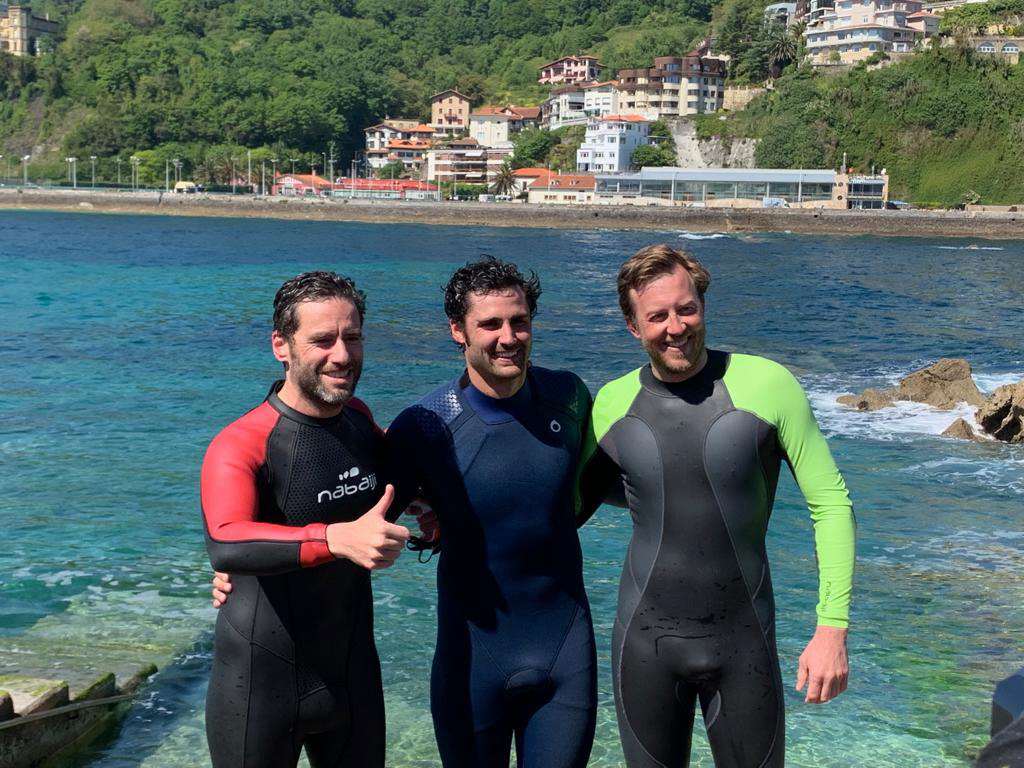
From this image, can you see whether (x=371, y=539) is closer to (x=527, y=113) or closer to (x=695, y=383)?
(x=695, y=383)

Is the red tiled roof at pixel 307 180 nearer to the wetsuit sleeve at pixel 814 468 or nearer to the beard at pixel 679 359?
the beard at pixel 679 359

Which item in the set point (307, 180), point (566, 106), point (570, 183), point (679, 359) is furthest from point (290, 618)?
point (566, 106)

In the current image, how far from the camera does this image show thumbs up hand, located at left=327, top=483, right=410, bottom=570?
2797 millimetres

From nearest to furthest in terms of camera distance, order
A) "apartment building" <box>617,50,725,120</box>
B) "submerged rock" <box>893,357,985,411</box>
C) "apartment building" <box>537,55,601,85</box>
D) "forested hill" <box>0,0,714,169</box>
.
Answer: "submerged rock" <box>893,357,985,411</box> < "apartment building" <box>617,50,725,120</box> < "forested hill" <box>0,0,714,169</box> < "apartment building" <box>537,55,601,85</box>

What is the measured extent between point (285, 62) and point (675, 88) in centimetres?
5728

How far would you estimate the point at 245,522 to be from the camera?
10.0 feet

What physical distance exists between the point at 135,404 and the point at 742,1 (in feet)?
522

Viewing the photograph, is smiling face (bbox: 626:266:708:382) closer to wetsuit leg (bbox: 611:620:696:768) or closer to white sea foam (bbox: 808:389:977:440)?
wetsuit leg (bbox: 611:620:696:768)

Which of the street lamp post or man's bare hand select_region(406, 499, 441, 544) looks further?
the street lamp post

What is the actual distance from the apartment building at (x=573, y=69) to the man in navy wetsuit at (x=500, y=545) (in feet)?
481

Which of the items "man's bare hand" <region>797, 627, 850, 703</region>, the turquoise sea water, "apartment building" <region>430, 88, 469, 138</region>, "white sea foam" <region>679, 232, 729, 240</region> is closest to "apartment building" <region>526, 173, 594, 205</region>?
"white sea foam" <region>679, 232, 729, 240</region>

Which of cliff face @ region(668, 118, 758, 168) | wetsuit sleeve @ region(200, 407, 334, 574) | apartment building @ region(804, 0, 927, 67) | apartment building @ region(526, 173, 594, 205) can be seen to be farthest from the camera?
apartment building @ region(804, 0, 927, 67)

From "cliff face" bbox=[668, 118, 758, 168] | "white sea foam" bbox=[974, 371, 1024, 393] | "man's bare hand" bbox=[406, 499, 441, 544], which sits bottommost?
"white sea foam" bbox=[974, 371, 1024, 393]

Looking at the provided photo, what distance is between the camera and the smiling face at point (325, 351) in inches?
127
